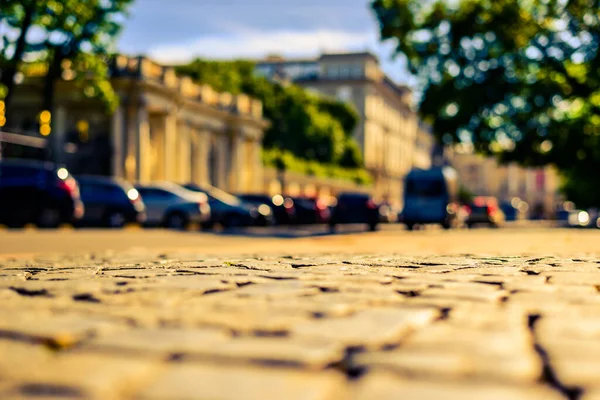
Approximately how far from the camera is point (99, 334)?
4016 millimetres

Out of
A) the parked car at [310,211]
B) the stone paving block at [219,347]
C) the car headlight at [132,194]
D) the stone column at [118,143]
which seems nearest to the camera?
the stone paving block at [219,347]

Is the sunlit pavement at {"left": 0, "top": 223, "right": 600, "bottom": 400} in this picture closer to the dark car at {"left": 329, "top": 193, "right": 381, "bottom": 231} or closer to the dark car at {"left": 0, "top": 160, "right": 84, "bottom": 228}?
the dark car at {"left": 0, "top": 160, "right": 84, "bottom": 228}

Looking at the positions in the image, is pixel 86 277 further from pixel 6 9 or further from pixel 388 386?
pixel 6 9

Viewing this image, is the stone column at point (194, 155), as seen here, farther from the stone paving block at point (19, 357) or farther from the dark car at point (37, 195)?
the stone paving block at point (19, 357)

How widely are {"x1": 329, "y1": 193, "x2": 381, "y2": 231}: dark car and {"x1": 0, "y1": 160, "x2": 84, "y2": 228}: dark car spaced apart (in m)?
14.1

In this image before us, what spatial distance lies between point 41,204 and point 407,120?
387ft

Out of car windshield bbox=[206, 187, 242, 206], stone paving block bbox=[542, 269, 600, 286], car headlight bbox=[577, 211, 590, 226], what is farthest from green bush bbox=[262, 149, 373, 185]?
stone paving block bbox=[542, 269, 600, 286]

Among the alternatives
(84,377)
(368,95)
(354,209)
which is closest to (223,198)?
(354,209)

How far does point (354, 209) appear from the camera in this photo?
36.9 m

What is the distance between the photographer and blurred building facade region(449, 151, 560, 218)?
16838 centimetres

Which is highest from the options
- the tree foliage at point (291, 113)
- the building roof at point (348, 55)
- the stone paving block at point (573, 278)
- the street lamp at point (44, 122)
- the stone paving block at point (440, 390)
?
the building roof at point (348, 55)

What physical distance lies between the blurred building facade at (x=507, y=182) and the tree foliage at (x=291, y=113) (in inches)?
2976

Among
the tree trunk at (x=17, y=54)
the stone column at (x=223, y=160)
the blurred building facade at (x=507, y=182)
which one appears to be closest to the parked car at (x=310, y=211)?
the tree trunk at (x=17, y=54)

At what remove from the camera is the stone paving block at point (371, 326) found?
12.9 feet
